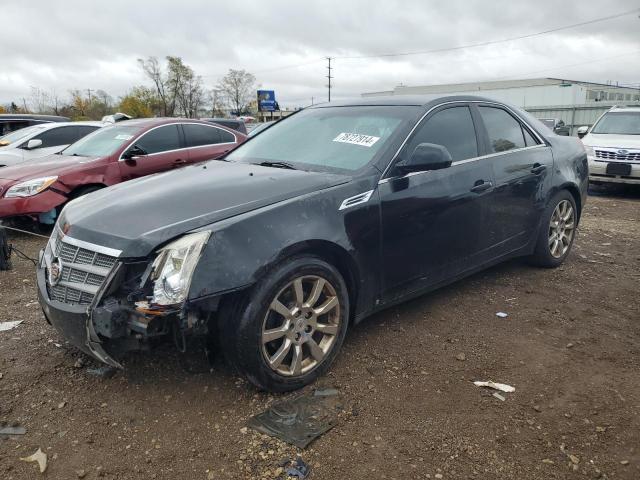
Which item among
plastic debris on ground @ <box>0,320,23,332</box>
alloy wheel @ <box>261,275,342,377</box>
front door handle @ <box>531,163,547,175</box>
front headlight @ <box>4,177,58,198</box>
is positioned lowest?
plastic debris on ground @ <box>0,320,23,332</box>

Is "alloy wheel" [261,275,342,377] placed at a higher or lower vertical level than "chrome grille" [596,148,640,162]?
lower

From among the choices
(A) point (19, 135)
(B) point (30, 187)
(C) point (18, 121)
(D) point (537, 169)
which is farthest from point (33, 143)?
(D) point (537, 169)

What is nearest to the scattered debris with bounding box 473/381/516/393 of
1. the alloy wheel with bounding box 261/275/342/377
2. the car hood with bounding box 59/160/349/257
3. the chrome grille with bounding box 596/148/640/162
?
the alloy wheel with bounding box 261/275/342/377

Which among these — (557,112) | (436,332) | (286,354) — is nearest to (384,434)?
(286,354)

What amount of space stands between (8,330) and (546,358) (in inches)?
152

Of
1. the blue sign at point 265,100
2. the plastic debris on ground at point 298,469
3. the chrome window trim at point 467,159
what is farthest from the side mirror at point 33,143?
the blue sign at point 265,100

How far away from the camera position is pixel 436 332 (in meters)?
3.80

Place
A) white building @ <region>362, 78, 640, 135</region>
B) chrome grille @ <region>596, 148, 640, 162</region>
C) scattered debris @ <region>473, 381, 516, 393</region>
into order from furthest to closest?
white building @ <region>362, 78, 640, 135</region> → chrome grille @ <region>596, 148, 640, 162</region> → scattered debris @ <region>473, 381, 516, 393</region>

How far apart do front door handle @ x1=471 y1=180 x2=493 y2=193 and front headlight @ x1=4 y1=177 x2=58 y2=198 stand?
5264mm

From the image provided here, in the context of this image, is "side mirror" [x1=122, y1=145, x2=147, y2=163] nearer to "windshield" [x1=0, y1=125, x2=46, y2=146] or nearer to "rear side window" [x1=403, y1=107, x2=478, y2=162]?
"windshield" [x1=0, y1=125, x2=46, y2=146]

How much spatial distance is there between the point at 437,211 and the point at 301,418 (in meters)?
1.73

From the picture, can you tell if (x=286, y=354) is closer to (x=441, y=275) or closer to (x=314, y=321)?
(x=314, y=321)

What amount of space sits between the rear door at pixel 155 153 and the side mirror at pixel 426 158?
488 centimetres

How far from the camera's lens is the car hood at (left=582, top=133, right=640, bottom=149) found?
10.1 meters
